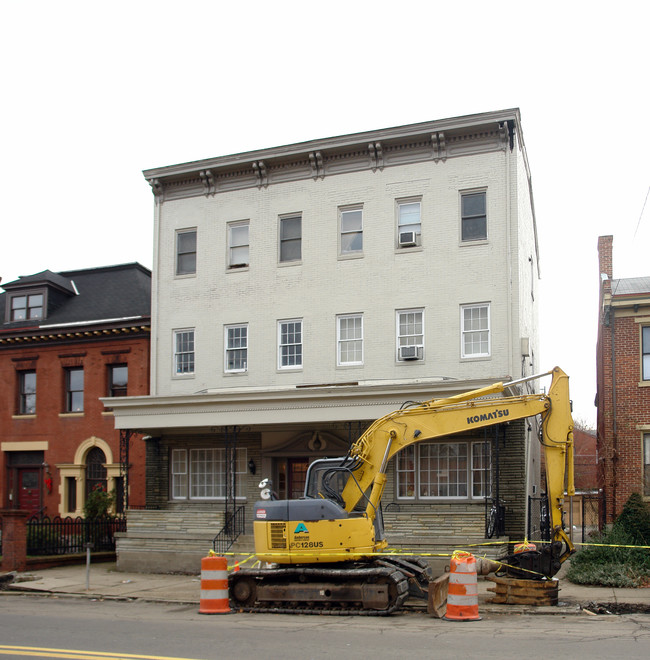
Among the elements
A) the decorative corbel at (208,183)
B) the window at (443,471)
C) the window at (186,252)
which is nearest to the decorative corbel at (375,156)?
the decorative corbel at (208,183)

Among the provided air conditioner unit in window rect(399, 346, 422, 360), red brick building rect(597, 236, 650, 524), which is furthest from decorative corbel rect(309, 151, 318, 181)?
red brick building rect(597, 236, 650, 524)

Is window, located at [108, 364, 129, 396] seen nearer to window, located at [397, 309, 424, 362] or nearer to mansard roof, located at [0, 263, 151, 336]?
mansard roof, located at [0, 263, 151, 336]

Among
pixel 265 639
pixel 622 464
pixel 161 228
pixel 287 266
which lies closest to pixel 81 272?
pixel 161 228

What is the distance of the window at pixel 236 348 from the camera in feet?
84.9

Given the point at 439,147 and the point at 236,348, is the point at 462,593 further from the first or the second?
the point at 439,147

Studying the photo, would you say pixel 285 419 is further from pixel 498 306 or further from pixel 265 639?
pixel 265 639

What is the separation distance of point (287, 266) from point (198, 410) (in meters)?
5.22

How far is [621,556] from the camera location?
18.9m

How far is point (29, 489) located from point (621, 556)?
21205 mm

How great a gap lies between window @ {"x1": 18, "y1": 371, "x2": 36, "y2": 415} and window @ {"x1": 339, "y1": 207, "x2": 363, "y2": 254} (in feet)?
45.0

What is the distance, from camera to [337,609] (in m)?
14.6

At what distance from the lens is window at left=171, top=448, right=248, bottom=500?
83.6 ft

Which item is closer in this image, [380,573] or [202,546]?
[380,573]

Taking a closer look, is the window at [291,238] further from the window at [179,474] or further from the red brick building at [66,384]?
the window at [179,474]
